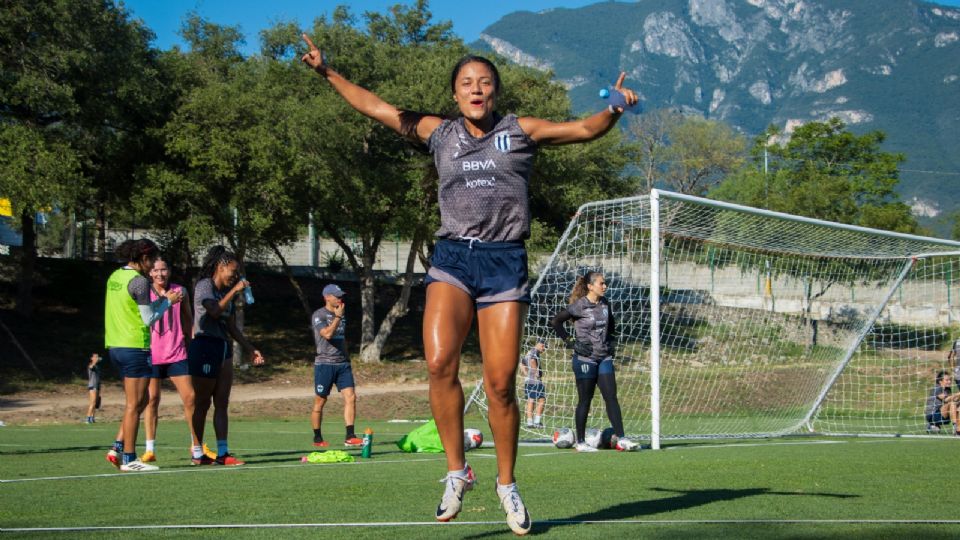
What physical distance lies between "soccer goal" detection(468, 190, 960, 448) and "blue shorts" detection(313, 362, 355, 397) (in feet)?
5.78

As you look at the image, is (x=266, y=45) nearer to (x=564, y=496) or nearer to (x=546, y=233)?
(x=546, y=233)

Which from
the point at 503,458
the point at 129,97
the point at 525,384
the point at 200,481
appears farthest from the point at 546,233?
the point at 503,458

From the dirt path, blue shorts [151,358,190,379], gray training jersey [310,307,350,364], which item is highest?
gray training jersey [310,307,350,364]

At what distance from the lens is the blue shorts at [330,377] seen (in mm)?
13836

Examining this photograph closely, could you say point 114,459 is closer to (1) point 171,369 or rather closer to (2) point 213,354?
(1) point 171,369

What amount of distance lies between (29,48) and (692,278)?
18852mm

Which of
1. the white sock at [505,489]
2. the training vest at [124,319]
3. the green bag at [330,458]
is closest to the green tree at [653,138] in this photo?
the green bag at [330,458]

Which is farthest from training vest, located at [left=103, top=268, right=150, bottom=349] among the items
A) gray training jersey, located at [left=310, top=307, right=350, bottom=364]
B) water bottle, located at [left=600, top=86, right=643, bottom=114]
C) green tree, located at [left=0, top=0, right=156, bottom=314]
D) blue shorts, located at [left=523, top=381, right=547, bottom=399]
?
green tree, located at [left=0, top=0, right=156, bottom=314]

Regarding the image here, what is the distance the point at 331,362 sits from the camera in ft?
45.8

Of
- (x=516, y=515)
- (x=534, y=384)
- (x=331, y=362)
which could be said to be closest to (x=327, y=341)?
(x=331, y=362)

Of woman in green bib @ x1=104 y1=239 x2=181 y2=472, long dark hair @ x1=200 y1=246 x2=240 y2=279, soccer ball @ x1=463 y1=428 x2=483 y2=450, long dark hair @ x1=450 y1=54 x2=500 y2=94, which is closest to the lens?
long dark hair @ x1=450 y1=54 x2=500 y2=94

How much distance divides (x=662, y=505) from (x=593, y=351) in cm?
600

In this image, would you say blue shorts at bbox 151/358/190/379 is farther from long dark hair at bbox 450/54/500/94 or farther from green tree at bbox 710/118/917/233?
green tree at bbox 710/118/917/233

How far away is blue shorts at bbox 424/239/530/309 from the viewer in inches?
221
